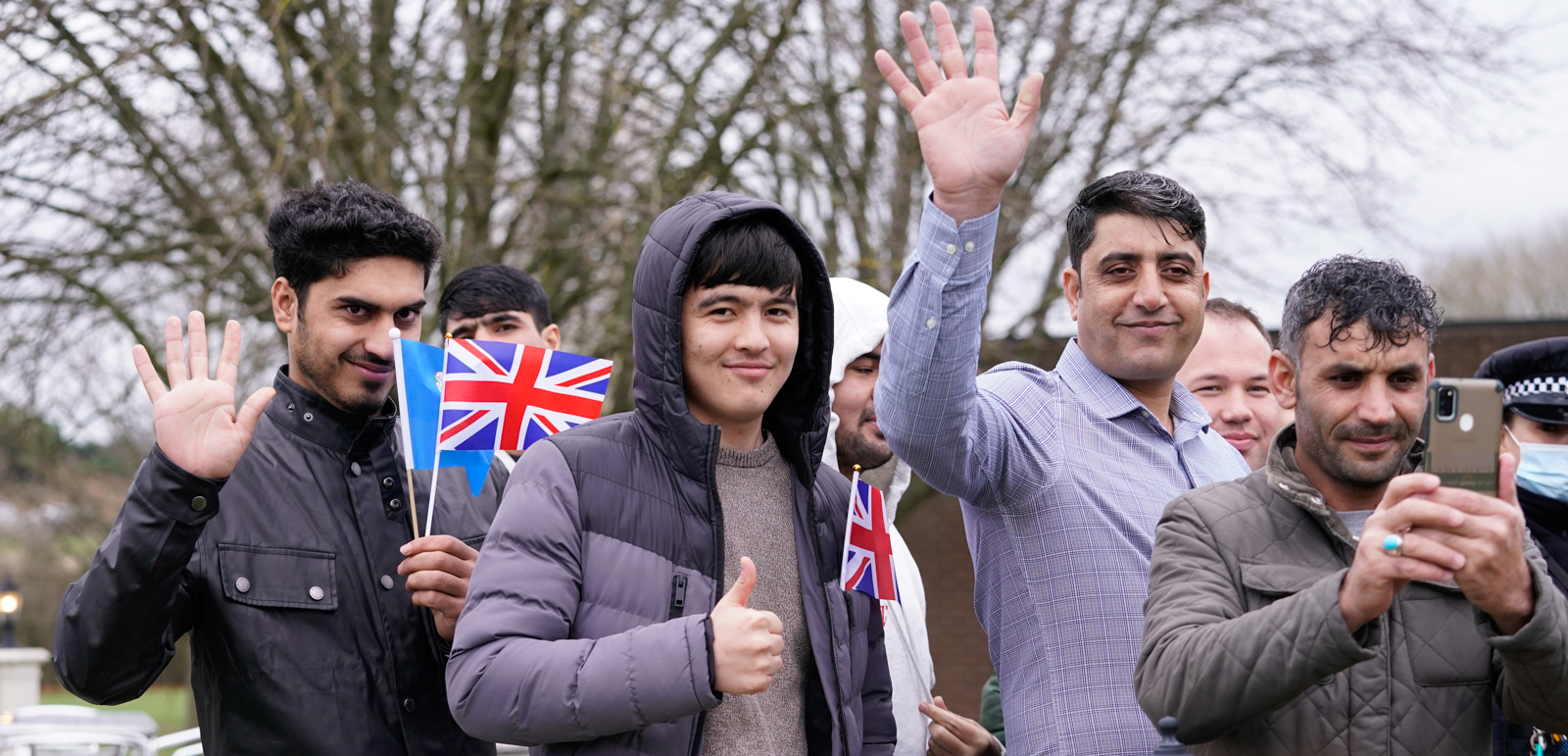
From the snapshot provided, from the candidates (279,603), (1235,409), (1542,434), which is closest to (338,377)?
(279,603)

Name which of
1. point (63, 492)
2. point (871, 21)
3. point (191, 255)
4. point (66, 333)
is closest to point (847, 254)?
point (871, 21)

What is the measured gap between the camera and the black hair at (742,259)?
2.53 m

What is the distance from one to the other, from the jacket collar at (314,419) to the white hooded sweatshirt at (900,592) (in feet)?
3.52

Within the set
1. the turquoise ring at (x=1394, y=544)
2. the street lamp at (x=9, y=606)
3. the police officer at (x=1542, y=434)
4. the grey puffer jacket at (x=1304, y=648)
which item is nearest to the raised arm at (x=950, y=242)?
the grey puffer jacket at (x=1304, y=648)

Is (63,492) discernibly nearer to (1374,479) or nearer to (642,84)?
(642,84)

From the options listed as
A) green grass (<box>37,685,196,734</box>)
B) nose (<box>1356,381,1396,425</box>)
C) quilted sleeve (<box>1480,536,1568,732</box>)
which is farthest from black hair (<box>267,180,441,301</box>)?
green grass (<box>37,685,196,734</box>)

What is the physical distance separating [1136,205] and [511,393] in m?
1.51

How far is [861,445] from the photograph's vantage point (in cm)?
386

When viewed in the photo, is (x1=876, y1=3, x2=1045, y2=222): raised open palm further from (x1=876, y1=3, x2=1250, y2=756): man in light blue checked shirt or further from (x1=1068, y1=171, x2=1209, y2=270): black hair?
(x1=1068, y1=171, x2=1209, y2=270): black hair

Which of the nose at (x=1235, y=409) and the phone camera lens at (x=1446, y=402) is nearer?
the phone camera lens at (x=1446, y=402)

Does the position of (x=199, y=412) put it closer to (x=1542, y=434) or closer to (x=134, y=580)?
(x=134, y=580)

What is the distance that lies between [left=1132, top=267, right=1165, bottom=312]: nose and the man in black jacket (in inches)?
58.8

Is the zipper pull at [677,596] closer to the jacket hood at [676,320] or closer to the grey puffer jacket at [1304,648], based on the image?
the jacket hood at [676,320]

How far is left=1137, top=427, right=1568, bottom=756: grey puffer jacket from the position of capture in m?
2.10
